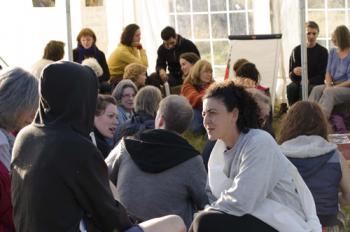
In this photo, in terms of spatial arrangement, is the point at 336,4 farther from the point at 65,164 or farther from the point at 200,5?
the point at 65,164

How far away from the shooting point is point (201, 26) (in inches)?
481

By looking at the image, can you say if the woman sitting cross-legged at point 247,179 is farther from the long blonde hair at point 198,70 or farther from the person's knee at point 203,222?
the long blonde hair at point 198,70

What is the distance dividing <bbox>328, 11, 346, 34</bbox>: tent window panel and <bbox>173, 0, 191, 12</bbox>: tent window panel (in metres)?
2.10

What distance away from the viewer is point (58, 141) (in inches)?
113

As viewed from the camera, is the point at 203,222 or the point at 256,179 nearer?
the point at 256,179

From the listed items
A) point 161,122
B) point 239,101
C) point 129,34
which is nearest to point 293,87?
point 129,34

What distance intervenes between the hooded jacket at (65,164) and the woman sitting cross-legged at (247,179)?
104cm

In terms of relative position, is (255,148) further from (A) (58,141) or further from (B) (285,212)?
(A) (58,141)

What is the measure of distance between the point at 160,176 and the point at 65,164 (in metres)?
1.60

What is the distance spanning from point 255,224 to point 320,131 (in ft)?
3.34

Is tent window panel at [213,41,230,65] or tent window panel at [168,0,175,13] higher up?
tent window panel at [168,0,175,13]

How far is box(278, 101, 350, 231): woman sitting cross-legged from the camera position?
468 centimetres

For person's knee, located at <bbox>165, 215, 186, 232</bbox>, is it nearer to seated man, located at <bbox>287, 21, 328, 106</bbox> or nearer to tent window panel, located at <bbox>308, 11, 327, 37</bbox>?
seated man, located at <bbox>287, 21, 328, 106</bbox>

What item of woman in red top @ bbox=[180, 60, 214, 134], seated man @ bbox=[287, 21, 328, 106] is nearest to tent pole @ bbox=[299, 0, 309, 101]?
woman in red top @ bbox=[180, 60, 214, 134]
